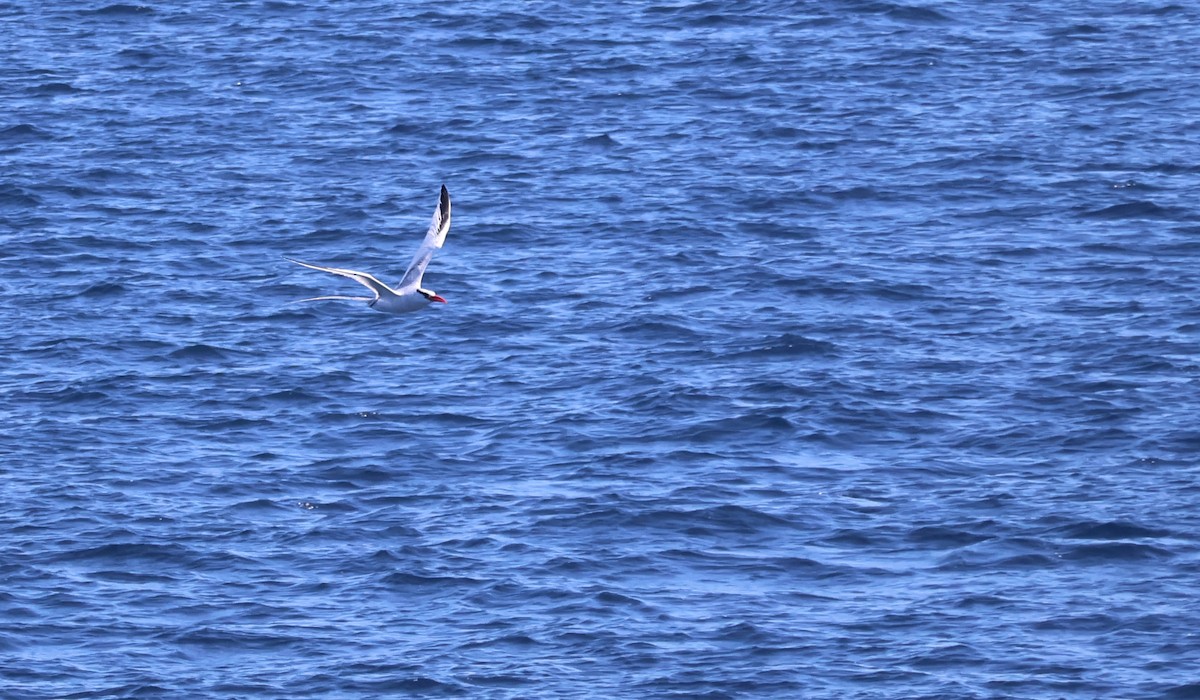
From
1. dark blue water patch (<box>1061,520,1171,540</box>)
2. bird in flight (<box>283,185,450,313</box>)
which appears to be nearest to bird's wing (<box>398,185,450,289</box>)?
bird in flight (<box>283,185,450,313</box>)

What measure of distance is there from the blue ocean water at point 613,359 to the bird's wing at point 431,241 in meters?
5.37

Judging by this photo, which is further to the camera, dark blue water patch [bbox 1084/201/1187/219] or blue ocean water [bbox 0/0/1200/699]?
dark blue water patch [bbox 1084/201/1187/219]

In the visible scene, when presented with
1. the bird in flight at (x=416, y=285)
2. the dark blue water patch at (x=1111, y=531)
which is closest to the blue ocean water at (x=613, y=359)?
the dark blue water patch at (x=1111, y=531)

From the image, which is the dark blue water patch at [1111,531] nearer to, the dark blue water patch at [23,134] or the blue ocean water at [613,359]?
the blue ocean water at [613,359]

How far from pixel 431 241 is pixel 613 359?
37.3ft

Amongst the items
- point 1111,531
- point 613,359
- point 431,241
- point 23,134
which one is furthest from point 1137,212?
point 23,134

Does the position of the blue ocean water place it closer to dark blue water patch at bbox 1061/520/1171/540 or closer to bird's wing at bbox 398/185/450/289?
dark blue water patch at bbox 1061/520/1171/540

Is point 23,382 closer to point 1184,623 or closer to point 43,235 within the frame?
point 43,235

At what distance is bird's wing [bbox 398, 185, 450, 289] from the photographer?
31109 mm

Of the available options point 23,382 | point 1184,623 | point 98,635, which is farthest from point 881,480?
point 23,382

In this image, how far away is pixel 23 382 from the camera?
41.6 meters

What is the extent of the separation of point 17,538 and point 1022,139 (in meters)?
27.3

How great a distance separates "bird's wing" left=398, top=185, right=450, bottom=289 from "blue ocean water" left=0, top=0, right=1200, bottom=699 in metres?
5.37

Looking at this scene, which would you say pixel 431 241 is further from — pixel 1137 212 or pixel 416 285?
pixel 1137 212
